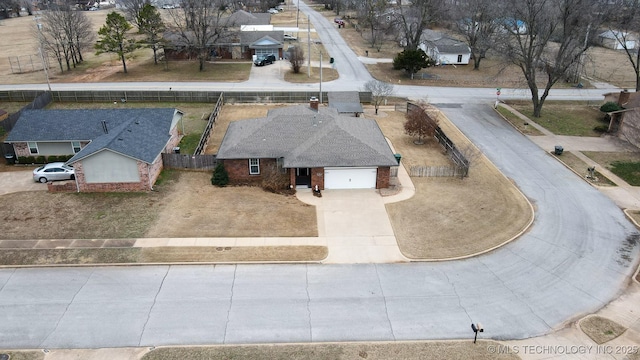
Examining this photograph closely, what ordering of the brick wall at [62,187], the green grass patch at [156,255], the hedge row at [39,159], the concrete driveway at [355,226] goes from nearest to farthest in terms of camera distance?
the green grass patch at [156,255] → the concrete driveway at [355,226] → the brick wall at [62,187] → the hedge row at [39,159]

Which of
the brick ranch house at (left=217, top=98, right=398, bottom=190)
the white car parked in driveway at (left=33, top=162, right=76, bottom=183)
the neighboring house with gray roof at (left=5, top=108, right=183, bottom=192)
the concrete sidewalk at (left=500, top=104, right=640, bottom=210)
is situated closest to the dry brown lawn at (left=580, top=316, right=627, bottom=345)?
the concrete sidewalk at (left=500, top=104, right=640, bottom=210)

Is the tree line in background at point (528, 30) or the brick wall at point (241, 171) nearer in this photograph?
the brick wall at point (241, 171)

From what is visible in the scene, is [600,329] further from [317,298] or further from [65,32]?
[65,32]

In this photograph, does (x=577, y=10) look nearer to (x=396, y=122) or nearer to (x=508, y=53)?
(x=508, y=53)

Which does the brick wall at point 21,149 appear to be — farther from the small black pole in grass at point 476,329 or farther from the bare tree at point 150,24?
the small black pole in grass at point 476,329

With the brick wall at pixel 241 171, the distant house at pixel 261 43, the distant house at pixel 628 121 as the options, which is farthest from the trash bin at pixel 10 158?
the distant house at pixel 628 121

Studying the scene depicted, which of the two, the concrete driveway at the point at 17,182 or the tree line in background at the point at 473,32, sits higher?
the tree line in background at the point at 473,32

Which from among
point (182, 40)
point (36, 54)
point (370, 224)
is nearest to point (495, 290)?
point (370, 224)

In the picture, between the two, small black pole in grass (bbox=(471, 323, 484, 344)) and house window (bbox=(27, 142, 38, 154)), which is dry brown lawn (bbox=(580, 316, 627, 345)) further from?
house window (bbox=(27, 142, 38, 154))
